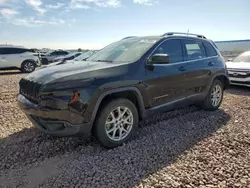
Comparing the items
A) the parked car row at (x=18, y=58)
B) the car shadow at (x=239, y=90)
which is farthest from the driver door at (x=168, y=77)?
the parked car row at (x=18, y=58)

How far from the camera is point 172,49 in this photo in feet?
14.1

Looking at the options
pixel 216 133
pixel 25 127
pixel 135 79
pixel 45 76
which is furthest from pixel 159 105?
pixel 25 127

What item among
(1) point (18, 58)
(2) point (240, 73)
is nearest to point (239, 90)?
(2) point (240, 73)

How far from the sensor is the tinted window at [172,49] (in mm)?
4074

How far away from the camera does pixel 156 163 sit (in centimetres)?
301

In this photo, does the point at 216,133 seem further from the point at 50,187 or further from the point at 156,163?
the point at 50,187

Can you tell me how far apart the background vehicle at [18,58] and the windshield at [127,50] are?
1079 cm

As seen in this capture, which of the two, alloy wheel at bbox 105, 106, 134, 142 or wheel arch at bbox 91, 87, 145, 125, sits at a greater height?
wheel arch at bbox 91, 87, 145, 125

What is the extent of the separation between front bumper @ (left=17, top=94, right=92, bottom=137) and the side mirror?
1472 millimetres

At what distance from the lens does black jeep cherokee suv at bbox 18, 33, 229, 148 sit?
296 centimetres

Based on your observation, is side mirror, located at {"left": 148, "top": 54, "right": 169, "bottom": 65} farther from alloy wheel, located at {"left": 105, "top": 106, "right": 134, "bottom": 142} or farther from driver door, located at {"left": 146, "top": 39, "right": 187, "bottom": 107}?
alloy wheel, located at {"left": 105, "top": 106, "right": 134, "bottom": 142}

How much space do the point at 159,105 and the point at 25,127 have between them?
2540 millimetres

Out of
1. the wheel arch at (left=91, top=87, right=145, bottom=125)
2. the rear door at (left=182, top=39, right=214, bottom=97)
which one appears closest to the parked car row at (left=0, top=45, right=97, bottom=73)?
the rear door at (left=182, top=39, right=214, bottom=97)

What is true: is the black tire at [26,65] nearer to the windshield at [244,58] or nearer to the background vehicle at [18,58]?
the background vehicle at [18,58]
